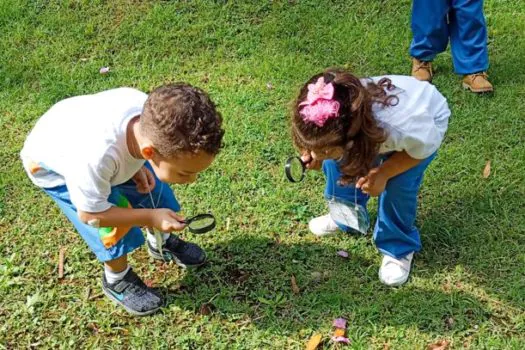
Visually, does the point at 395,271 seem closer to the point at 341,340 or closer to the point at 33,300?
the point at 341,340

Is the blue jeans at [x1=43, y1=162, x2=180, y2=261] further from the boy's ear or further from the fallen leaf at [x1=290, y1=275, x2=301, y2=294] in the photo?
the fallen leaf at [x1=290, y1=275, x2=301, y2=294]

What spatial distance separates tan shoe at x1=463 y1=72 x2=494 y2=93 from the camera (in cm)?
A: 382

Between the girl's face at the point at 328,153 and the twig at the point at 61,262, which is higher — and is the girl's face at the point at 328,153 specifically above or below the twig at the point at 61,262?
above

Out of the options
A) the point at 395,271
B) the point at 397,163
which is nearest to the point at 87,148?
the point at 397,163

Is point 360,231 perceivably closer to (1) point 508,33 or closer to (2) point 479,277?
(2) point 479,277

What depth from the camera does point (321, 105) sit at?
7.13 ft

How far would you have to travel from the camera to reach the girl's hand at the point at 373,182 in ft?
8.13

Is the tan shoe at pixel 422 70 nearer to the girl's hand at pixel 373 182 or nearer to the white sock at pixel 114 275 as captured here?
the girl's hand at pixel 373 182

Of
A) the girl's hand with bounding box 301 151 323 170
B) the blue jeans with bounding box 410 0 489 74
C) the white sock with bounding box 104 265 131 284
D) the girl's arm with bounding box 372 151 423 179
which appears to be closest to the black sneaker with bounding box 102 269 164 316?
the white sock with bounding box 104 265 131 284

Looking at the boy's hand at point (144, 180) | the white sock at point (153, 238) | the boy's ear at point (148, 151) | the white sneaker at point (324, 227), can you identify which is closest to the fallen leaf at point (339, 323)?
the white sneaker at point (324, 227)

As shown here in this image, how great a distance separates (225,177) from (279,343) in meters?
1.05

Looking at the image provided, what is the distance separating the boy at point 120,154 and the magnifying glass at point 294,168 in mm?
503

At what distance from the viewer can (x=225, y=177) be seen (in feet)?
11.2

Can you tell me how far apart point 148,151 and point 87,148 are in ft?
0.72
